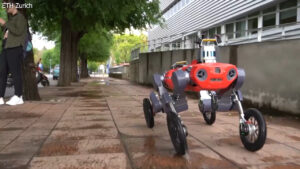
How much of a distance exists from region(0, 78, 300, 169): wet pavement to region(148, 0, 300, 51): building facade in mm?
2588

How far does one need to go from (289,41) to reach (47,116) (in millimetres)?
5357

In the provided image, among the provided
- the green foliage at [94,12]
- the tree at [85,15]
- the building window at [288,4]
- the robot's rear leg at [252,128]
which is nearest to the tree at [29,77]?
the green foliage at [94,12]

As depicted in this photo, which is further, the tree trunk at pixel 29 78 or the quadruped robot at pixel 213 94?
the tree trunk at pixel 29 78

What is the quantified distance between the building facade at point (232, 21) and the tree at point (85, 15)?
5.88 ft

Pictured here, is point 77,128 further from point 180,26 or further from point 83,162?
point 180,26

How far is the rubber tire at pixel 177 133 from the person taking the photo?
3.21 metres

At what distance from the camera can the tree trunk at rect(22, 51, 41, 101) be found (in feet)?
27.5

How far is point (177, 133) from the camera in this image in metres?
3.31

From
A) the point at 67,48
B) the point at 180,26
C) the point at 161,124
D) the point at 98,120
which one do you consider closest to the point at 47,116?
the point at 98,120

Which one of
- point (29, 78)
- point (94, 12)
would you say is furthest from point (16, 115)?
point (94, 12)

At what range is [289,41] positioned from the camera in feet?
21.7

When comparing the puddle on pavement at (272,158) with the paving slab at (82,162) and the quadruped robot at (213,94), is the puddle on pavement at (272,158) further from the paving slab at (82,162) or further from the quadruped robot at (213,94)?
the paving slab at (82,162)

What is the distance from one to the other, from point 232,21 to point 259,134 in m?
8.03

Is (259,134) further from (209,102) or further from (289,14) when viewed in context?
(289,14)
